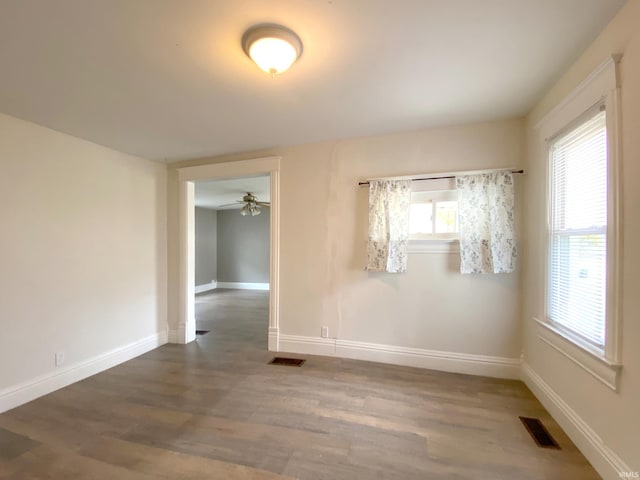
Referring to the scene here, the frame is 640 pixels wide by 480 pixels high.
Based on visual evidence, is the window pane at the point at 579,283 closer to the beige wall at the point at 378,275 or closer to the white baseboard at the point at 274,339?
the beige wall at the point at 378,275

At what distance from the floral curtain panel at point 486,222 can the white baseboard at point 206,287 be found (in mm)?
7362

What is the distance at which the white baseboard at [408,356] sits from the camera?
8.93ft

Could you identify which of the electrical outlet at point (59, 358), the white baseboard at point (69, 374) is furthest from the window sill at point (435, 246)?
the electrical outlet at point (59, 358)

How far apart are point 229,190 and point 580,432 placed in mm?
5922

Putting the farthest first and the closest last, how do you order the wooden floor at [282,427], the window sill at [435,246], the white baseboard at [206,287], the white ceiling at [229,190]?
1. the white baseboard at [206,287]
2. the white ceiling at [229,190]
3. the window sill at [435,246]
4. the wooden floor at [282,427]

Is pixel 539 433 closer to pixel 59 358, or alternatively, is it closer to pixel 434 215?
pixel 434 215

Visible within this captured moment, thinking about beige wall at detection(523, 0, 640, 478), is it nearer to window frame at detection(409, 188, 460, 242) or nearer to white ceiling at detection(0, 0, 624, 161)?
white ceiling at detection(0, 0, 624, 161)

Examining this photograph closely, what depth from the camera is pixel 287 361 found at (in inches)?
124

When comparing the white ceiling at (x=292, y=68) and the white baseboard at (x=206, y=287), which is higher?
the white ceiling at (x=292, y=68)

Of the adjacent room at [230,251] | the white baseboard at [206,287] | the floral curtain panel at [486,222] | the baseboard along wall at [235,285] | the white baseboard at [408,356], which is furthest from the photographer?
the baseboard along wall at [235,285]

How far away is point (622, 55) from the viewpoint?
4.82 feet

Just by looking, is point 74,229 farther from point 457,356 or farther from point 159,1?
point 457,356

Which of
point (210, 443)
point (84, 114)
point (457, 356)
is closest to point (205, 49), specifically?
point (84, 114)

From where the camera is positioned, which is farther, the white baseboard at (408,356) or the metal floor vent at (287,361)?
the metal floor vent at (287,361)
